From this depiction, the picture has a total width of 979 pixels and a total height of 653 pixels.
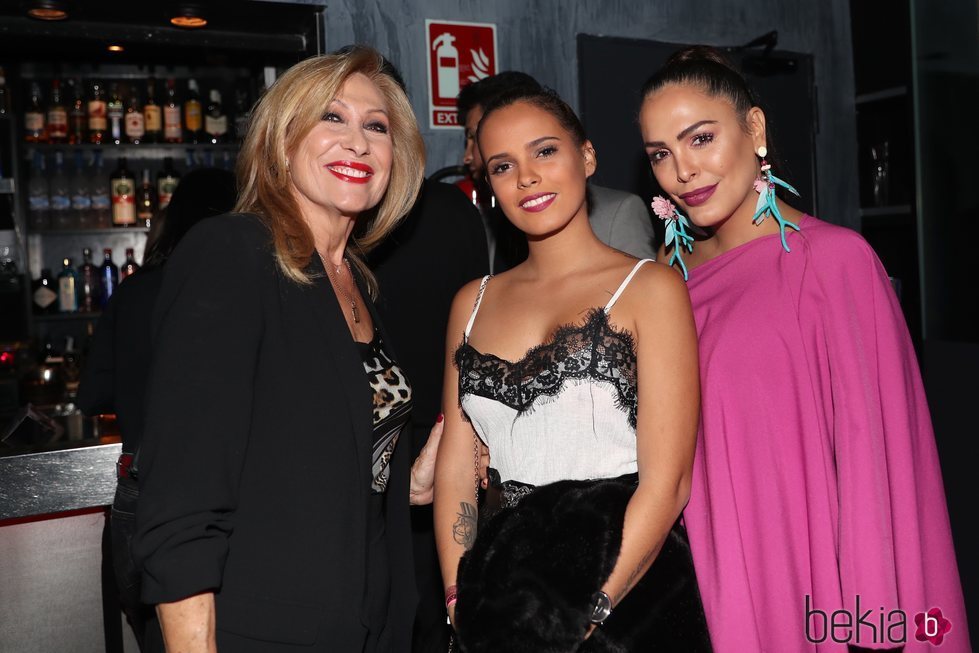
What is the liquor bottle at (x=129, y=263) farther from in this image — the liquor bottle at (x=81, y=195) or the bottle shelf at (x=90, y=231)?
the liquor bottle at (x=81, y=195)

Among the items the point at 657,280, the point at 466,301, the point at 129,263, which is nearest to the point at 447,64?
the point at 129,263

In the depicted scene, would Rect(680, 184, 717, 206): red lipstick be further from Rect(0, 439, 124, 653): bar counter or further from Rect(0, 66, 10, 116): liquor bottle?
Rect(0, 66, 10, 116): liquor bottle

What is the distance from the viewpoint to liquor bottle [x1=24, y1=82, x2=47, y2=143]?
14.6 feet

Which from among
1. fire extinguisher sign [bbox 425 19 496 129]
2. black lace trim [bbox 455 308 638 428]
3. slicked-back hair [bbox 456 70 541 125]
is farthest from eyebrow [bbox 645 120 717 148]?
fire extinguisher sign [bbox 425 19 496 129]

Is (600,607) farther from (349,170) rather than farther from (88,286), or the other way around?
(88,286)

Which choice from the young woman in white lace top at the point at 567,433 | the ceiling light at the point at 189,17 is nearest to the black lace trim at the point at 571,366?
the young woman in white lace top at the point at 567,433

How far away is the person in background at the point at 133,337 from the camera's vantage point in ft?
7.99

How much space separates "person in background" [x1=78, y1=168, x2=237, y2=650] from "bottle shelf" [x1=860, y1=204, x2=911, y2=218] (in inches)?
137

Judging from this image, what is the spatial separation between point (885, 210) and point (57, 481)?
4.07 meters

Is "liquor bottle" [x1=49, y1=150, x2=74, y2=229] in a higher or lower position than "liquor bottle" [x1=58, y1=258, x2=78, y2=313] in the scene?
higher

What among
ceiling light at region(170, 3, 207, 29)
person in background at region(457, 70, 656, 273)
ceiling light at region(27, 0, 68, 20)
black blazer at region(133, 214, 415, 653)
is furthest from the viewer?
ceiling light at region(170, 3, 207, 29)

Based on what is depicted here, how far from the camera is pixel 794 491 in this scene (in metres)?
1.72

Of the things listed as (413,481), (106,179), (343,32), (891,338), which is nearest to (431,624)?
(413,481)

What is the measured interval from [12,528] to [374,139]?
5.47 feet
